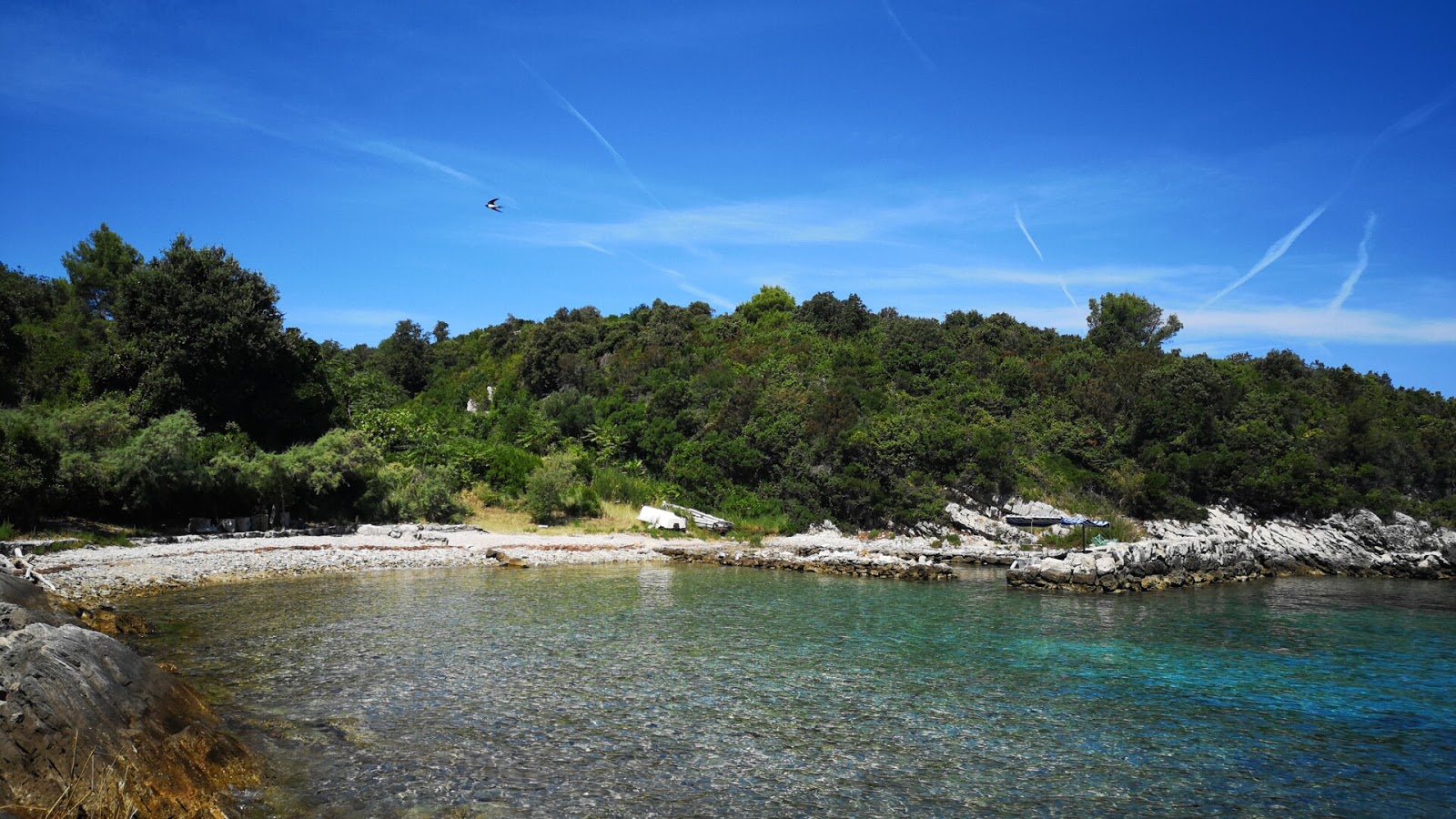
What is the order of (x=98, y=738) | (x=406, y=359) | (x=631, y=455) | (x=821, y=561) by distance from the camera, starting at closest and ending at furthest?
(x=98, y=738), (x=821, y=561), (x=631, y=455), (x=406, y=359)

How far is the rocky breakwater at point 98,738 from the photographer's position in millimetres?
6699

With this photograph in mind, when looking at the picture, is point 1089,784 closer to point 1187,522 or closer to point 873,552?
point 873,552

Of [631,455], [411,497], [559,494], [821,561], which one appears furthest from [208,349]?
[821,561]

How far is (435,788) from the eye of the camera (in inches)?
349

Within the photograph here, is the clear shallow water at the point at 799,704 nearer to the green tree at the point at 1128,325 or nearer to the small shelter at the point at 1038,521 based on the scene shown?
the small shelter at the point at 1038,521

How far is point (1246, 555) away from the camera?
3488 cm

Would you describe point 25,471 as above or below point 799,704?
above

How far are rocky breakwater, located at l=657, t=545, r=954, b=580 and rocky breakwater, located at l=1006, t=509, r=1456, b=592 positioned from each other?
11.0 ft

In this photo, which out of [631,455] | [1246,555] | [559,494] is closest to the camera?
[1246,555]

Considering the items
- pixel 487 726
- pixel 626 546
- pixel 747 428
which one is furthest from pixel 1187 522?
pixel 487 726

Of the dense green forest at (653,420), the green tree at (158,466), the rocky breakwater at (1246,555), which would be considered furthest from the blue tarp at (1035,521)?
the green tree at (158,466)

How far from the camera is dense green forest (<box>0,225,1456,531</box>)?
31.5 meters

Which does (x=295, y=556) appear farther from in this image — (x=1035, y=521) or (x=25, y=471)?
(x=1035, y=521)

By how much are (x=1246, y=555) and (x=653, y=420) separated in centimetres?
3163
